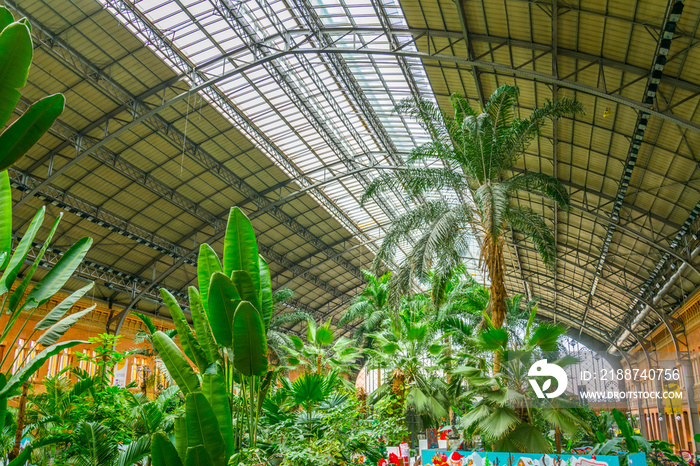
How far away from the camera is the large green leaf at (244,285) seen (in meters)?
5.43

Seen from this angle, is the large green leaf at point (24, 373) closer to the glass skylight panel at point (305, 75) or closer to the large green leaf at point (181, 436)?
the large green leaf at point (181, 436)

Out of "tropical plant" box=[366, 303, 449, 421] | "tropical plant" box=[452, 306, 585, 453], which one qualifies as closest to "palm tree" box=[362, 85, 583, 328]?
"tropical plant" box=[452, 306, 585, 453]

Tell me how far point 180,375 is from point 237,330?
3.36ft

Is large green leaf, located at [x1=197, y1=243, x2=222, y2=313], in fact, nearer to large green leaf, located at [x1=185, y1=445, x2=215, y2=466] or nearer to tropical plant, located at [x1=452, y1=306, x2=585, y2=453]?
large green leaf, located at [x1=185, y1=445, x2=215, y2=466]

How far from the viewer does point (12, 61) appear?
142 inches

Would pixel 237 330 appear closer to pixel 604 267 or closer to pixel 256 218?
pixel 256 218

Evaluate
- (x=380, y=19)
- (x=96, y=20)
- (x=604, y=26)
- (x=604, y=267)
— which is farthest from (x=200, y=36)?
(x=604, y=267)

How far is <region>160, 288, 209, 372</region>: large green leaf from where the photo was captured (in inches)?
229

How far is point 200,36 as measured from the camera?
1836 centimetres

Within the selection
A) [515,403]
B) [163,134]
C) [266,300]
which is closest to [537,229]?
[515,403]

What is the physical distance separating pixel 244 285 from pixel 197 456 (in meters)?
1.66
